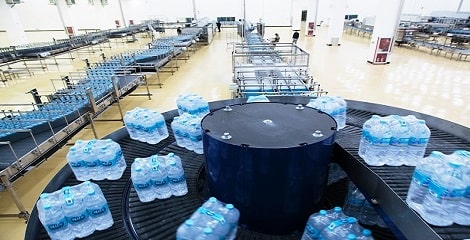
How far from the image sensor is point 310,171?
1.44m

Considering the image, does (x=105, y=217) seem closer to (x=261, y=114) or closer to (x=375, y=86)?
(x=261, y=114)

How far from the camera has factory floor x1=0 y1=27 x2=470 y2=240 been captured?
444 centimetres

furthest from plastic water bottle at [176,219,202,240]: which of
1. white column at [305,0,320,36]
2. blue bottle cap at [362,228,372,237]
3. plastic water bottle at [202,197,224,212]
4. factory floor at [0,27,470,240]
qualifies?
white column at [305,0,320,36]

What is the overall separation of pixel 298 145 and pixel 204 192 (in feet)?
2.80

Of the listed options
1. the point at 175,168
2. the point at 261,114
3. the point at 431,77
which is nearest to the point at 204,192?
the point at 175,168

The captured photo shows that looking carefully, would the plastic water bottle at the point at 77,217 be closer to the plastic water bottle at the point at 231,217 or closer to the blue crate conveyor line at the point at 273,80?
the plastic water bottle at the point at 231,217

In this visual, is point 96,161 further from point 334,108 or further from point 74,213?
point 334,108

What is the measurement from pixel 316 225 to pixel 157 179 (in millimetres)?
993

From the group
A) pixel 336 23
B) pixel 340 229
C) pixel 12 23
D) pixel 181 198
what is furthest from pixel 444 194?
pixel 12 23

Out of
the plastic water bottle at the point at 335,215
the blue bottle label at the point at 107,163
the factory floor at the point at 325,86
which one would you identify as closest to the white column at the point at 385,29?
the factory floor at the point at 325,86

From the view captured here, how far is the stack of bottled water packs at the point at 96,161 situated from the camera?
188 cm

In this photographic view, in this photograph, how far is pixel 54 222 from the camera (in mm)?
1414

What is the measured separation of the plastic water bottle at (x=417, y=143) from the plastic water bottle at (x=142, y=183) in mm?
1793

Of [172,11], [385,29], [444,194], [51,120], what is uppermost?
[172,11]
